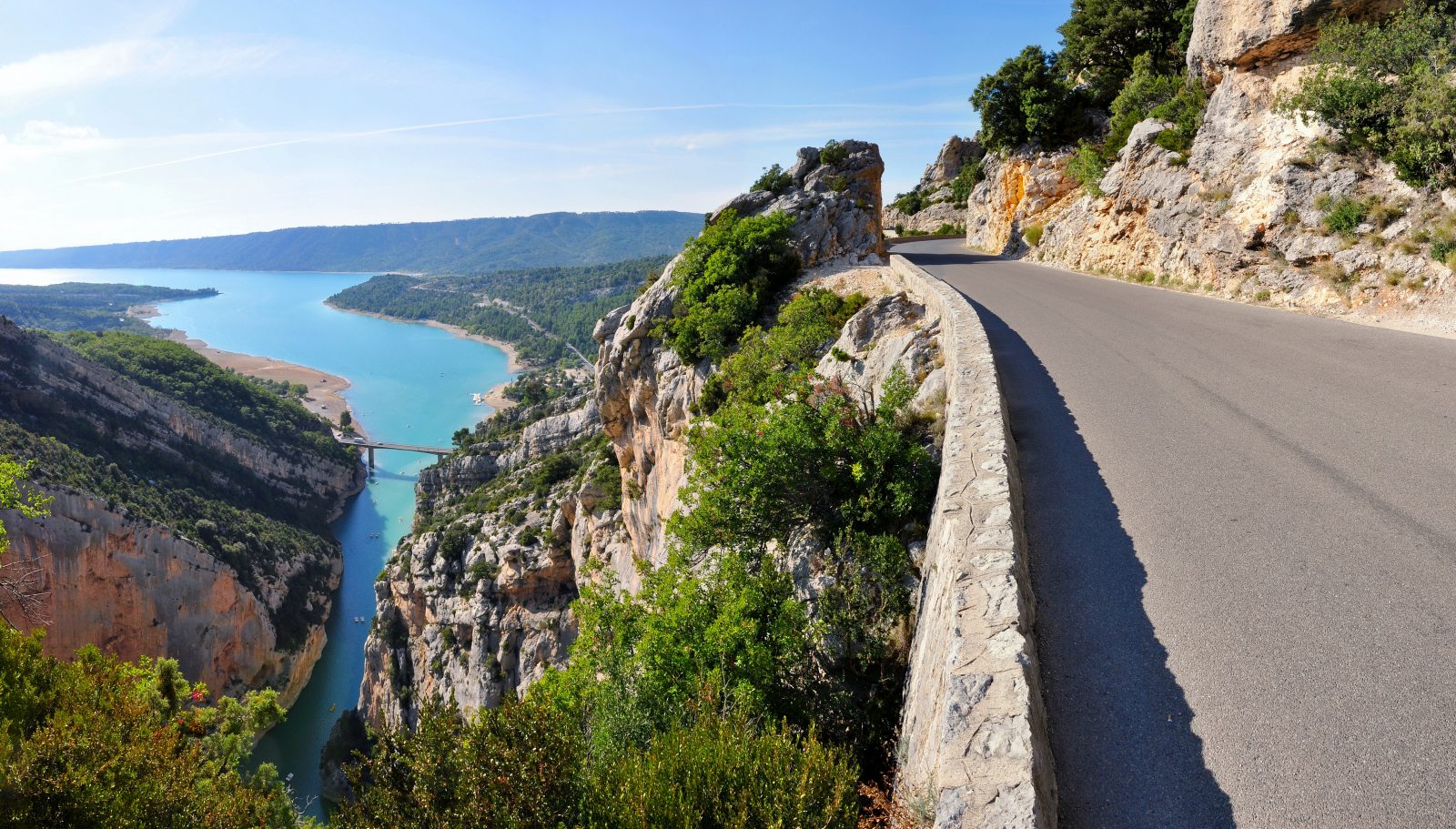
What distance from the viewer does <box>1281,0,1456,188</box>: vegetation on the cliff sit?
40.7 ft

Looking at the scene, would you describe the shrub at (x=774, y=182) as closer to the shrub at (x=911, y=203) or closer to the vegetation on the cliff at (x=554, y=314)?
the shrub at (x=911, y=203)

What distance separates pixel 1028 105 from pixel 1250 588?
33.8m

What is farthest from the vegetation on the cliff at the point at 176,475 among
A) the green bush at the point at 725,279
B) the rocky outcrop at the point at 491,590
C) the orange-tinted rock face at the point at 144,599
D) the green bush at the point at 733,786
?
the green bush at the point at 733,786

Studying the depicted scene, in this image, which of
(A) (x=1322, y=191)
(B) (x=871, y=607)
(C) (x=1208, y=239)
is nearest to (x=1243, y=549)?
(B) (x=871, y=607)

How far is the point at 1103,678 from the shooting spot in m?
4.28

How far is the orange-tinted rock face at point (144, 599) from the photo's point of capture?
1375 inches

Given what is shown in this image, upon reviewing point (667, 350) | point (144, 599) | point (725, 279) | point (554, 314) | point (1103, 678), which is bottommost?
point (144, 599)

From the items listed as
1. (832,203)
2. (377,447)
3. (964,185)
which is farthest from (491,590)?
(377,447)

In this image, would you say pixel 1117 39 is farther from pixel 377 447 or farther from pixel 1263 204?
pixel 377 447

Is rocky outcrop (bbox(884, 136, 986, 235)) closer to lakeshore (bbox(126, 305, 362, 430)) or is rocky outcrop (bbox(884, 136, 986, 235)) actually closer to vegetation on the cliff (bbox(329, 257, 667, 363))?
vegetation on the cliff (bbox(329, 257, 667, 363))

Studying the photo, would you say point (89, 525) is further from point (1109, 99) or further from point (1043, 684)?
point (1109, 99)

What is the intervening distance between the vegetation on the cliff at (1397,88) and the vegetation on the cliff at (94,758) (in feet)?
69.6

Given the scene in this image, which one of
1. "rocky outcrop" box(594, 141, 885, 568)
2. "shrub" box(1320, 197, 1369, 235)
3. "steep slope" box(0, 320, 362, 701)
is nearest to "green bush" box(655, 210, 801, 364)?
"rocky outcrop" box(594, 141, 885, 568)

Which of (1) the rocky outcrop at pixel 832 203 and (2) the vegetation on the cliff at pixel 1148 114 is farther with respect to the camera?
(1) the rocky outcrop at pixel 832 203
